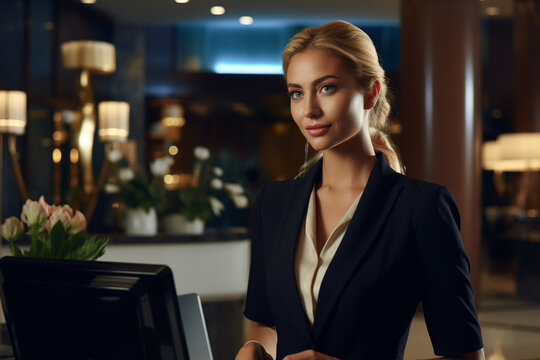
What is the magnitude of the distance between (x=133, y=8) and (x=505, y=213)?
761 cm

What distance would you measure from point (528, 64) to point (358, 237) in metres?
8.72

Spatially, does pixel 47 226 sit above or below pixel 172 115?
below

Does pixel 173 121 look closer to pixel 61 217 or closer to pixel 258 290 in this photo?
pixel 61 217

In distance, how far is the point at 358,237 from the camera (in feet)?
3.92

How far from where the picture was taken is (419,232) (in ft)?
3.79

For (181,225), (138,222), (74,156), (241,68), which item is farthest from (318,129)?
(241,68)

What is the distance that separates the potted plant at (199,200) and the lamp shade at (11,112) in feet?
4.50

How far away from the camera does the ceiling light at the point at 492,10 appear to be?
33.8 feet

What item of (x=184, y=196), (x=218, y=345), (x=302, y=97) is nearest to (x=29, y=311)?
(x=302, y=97)

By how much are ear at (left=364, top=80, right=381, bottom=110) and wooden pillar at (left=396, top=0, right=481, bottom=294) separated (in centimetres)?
528

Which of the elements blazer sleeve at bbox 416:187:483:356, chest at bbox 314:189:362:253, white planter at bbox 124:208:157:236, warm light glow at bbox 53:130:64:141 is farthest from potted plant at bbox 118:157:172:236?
blazer sleeve at bbox 416:187:483:356

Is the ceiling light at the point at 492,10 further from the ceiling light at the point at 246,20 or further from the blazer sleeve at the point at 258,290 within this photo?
the blazer sleeve at the point at 258,290

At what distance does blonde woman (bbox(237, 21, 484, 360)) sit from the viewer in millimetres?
1141

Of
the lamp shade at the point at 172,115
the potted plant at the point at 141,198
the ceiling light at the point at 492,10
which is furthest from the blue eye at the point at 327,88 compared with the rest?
the lamp shade at the point at 172,115
